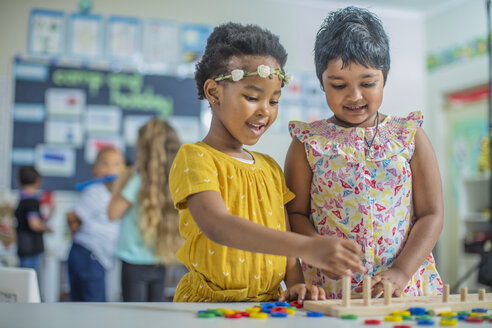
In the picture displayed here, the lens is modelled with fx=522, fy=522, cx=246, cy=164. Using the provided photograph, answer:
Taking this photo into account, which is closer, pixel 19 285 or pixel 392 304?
pixel 392 304

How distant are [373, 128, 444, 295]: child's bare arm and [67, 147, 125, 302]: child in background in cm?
229

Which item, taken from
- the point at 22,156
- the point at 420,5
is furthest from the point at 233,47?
the point at 420,5

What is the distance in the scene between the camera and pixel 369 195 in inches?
44.3

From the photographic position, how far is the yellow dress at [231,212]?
1.00 meters

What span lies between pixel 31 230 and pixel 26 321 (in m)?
3.11

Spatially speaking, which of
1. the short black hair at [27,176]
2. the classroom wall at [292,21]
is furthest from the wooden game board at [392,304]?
the classroom wall at [292,21]

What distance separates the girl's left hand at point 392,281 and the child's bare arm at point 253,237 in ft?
0.64

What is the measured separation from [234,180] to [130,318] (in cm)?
36

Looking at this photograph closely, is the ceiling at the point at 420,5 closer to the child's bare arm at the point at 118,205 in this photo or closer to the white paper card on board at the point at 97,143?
the white paper card on board at the point at 97,143

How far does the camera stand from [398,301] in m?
0.90

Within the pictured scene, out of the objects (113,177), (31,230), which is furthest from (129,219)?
(31,230)

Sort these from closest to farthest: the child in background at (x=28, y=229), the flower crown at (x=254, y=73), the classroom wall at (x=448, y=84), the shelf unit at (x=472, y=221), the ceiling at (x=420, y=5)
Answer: the flower crown at (x=254, y=73) → the child in background at (x=28, y=229) → the shelf unit at (x=472, y=221) → the ceiling at (x=420, y=5) → the classroom wall at (x=448, y=84)

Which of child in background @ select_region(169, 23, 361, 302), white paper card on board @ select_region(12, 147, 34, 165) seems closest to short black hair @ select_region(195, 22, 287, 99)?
child in background @ select_region(169, 23, 361, 302)

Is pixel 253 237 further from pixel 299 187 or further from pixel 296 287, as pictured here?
pixel 299 187
